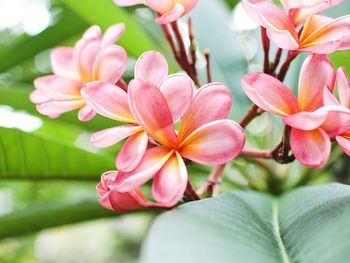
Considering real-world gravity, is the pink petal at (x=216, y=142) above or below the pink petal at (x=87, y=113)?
above

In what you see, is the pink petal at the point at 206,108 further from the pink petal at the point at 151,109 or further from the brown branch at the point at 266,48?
the brown branch at the point at 266,48

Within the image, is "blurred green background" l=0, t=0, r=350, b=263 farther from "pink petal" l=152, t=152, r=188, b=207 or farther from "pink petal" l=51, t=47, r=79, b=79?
"pink petal" l=152, t=152, r=188, b=207

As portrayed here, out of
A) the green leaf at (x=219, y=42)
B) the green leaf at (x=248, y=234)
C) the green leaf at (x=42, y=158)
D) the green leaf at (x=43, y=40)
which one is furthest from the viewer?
the green leaf at (x=43, y=40)

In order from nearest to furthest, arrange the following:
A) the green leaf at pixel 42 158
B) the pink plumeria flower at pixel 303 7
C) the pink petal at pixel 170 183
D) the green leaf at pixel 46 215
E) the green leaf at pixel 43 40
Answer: the pink petal at pixel 170 183
the pink plumeria flower at pixel 303 7
the green leaf at pixel 42 158
the green leaf at pixel 46 215
the green leaf at pixel 43 40

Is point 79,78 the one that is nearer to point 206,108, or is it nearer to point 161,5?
point 161,5

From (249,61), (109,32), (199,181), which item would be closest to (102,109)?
(109,32)

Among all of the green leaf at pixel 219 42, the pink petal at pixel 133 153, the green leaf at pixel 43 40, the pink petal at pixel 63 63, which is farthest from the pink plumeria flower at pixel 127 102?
the green leaf at pixel 43 40

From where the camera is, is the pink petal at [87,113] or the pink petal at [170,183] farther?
the pink petal at [87,113]

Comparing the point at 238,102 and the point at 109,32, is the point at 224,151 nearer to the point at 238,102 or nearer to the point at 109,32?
the point at 109,32
